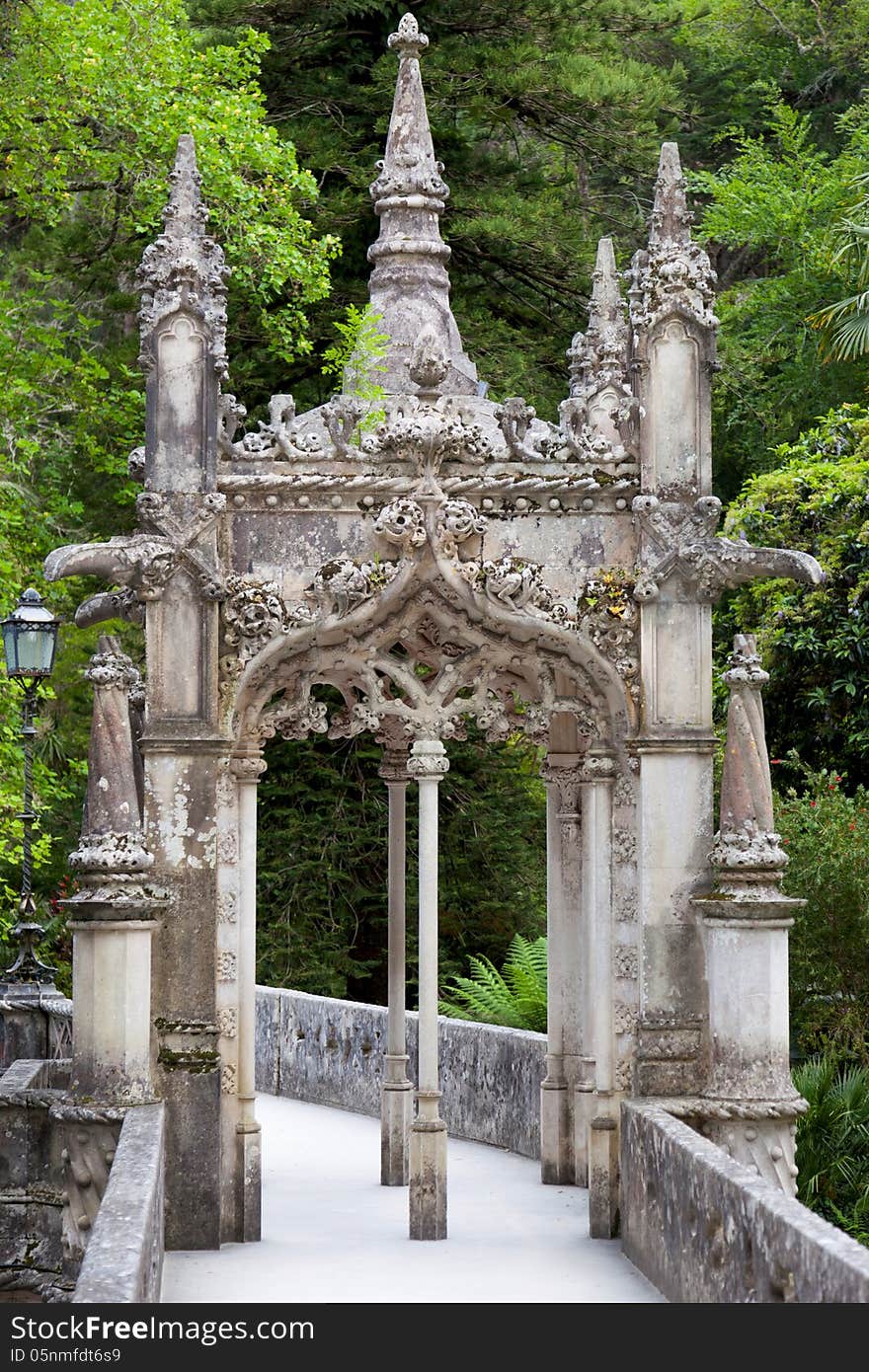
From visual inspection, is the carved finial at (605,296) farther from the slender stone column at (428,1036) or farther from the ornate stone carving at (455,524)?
the slender stone column at (428,1036)

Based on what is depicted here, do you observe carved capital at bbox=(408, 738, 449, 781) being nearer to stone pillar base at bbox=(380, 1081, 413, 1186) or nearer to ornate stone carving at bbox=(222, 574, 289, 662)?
ornate stone carving at bbox=(222, 574, 289, 662)

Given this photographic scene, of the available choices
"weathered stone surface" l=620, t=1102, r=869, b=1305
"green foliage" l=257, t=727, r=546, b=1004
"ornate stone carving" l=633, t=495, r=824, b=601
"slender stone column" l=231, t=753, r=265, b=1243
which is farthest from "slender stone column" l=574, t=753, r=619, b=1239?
"green foliage" l=257, t=727, r=546, b=1004

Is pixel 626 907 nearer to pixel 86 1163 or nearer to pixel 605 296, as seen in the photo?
pixel 86 1163

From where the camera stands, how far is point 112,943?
391 inches

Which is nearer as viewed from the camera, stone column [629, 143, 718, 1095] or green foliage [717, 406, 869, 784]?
stone column [629, 143, 718, 1095]

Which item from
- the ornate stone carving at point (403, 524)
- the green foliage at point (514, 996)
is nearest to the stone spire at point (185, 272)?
the ornate stone carving at point (403, 524)

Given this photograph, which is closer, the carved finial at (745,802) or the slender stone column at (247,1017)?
the carved finial at (745,802)

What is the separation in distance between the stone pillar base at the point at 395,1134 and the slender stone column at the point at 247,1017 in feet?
7.30

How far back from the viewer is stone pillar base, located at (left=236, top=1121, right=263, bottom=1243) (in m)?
10.6

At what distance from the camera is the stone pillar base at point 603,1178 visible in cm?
1065

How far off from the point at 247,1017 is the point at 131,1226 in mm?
3138

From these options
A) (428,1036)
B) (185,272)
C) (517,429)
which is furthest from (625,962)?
(185,272)

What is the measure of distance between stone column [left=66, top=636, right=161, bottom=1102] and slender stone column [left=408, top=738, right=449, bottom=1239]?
1439mm

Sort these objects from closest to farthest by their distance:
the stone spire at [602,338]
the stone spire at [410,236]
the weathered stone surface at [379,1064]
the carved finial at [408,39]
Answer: the stone spire at [410,236]
the carved finial at [408,39]
the stone spire at [602,338]
the weathered stone surface at [379,1064]
